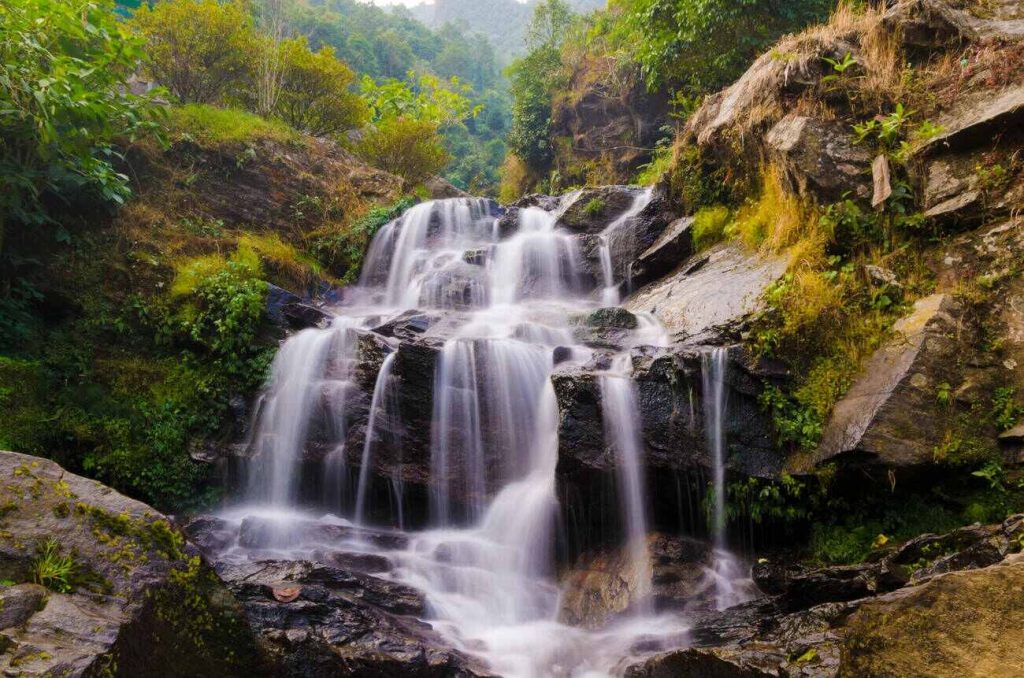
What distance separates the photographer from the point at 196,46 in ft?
42.2

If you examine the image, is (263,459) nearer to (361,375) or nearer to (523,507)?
(361,375)

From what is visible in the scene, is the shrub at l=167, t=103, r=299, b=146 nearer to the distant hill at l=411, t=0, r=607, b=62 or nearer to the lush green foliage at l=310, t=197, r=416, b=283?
the lush green foliage at l=310, t=197, r=416, b=283

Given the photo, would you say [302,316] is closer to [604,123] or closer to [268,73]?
[268,73]

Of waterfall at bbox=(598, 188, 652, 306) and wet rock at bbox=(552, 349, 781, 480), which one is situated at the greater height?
waterfall at bbox=(598, 188, 652, 306)

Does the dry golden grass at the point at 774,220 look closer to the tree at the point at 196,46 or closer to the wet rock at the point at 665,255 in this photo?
the wet rock at the point at 665,255

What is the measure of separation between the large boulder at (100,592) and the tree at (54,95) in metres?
4.24

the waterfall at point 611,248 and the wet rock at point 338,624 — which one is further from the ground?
the waterfall at point 611,248

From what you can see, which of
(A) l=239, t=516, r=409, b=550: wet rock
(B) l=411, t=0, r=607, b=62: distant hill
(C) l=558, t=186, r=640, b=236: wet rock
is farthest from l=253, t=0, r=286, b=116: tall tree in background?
(B) l=411, t=0, r=607, b=62: distant hill

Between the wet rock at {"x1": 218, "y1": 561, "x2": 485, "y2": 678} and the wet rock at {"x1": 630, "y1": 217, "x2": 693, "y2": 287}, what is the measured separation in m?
6.22

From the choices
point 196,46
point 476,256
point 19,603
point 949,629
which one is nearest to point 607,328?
point 476,256

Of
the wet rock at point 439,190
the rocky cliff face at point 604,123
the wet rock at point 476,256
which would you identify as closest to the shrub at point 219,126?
the wet rock at point 439,190

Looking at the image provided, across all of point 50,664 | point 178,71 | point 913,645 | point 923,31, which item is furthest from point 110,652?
point 178,71

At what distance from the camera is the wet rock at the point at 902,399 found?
16.6 feet

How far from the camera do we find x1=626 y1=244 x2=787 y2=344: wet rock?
6621 mm
